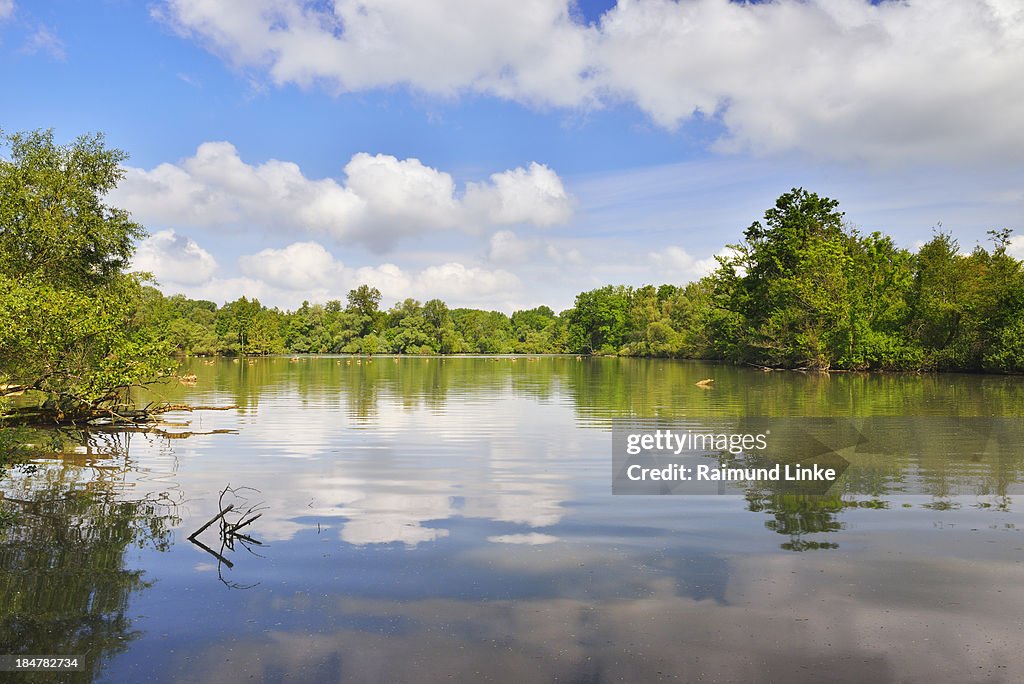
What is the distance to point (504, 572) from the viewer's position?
1002 centimetres

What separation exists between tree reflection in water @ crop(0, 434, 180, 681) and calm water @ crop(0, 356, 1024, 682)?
0.15 ft

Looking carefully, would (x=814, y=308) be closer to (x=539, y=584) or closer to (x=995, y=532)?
(x=995, y=532)

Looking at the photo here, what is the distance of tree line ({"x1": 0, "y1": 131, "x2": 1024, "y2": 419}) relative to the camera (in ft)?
70.3

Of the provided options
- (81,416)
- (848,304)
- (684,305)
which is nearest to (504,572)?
(81,416)

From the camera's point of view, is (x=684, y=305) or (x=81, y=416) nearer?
(x=81, y=416)

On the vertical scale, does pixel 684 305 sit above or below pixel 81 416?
above

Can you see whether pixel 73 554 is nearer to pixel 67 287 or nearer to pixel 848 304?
pixel 67 287

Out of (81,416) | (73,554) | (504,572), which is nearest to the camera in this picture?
(504,572)

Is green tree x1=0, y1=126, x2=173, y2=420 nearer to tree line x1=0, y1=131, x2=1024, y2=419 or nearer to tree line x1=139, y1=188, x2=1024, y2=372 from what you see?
tree line x1=0, y1=131, x2=1024, y2=419

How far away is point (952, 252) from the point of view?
218 ft

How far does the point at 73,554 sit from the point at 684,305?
120481mm

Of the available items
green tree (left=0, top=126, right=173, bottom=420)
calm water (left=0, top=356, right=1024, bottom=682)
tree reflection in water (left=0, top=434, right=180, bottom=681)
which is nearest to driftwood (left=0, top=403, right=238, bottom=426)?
green tree (left=0, top=126, right=173, bottom=420)

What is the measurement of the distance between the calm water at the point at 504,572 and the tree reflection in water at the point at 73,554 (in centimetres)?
5

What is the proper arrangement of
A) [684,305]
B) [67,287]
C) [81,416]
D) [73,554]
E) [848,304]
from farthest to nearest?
[684,305], [848,304], [67,287], [81,416], [73,554]
